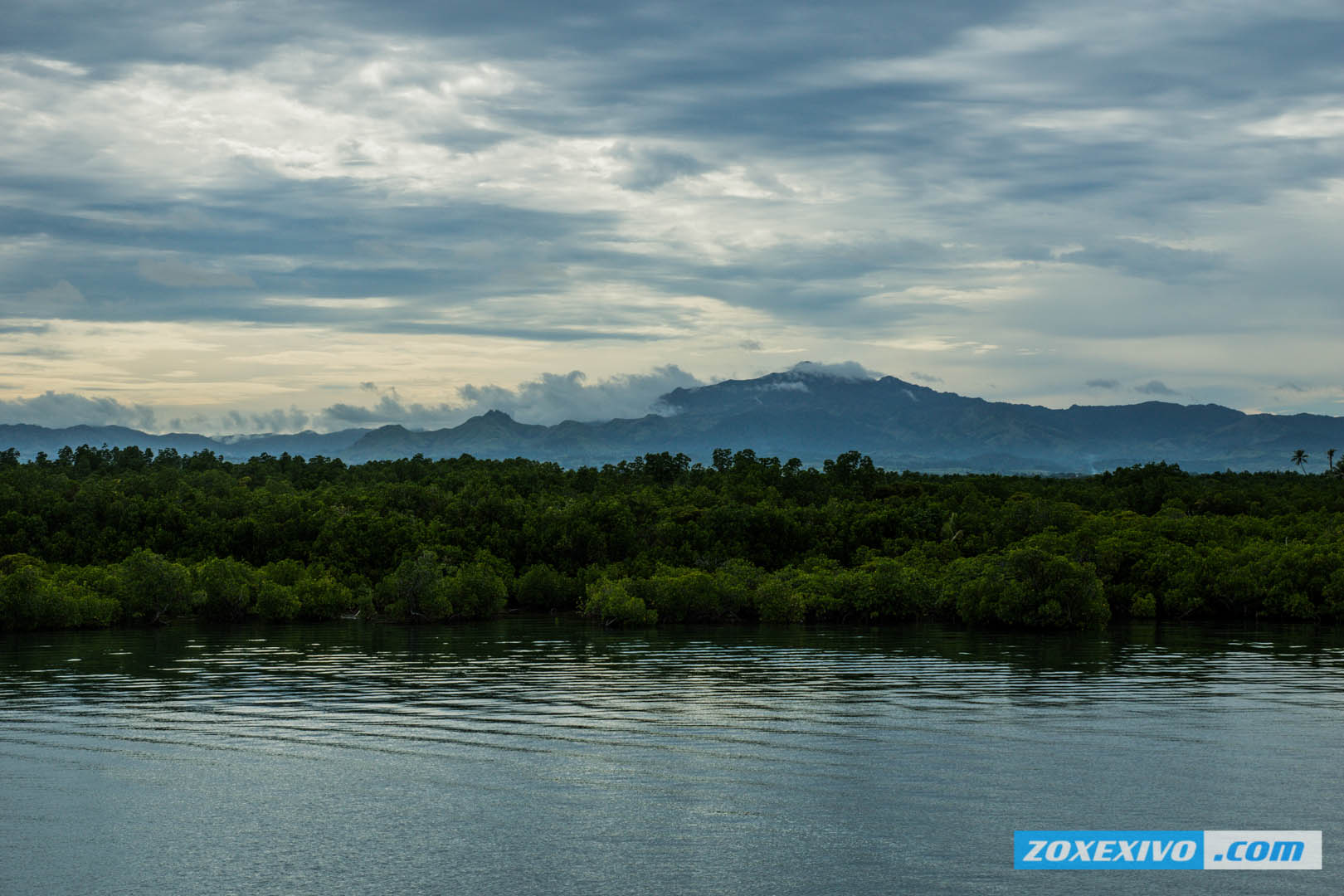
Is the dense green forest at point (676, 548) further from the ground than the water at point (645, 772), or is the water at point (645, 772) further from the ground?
the dense green forest at point (676, 548)

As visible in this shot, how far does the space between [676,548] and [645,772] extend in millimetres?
83573

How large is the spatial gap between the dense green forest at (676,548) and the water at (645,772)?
31007 millimetres

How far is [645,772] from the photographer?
3781 cm

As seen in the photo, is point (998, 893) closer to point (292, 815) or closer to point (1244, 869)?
point (1244, 869)

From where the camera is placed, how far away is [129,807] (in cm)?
3416

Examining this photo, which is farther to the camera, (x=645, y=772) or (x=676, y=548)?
(x=676, y=548)

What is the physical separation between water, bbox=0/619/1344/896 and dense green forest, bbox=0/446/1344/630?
102 feet

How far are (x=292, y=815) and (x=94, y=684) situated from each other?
33.2 metres

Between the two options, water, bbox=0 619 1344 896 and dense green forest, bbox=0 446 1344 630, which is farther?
dense green forest, bbox=0 446 1344 630

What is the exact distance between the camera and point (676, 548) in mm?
121375

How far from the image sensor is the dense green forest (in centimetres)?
9862

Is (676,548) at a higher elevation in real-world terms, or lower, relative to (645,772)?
higher

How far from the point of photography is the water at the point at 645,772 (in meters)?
28.2

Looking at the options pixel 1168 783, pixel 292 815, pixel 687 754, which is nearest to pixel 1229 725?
pixel 1168 783
